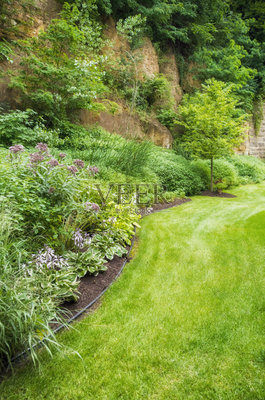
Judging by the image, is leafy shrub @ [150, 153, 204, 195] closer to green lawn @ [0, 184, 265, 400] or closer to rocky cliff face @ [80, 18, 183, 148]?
rocky cliff face @ [80, 18, 183, 148]

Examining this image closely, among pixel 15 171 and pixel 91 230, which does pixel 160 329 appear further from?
pixel 15 171

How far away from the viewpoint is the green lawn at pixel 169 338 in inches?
47.2

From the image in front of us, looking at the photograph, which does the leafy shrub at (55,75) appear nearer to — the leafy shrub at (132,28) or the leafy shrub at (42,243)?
the leafy shrub at (132,28)

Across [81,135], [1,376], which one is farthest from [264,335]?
[81,135]

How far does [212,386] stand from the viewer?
1.21 m

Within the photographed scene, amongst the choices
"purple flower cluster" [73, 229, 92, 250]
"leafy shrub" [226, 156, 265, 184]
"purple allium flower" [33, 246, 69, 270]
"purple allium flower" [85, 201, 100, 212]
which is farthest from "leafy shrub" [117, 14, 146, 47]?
"purple allium flower" [33, 246, 69, 270]

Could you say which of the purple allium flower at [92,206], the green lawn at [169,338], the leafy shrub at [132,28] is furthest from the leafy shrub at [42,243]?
the leafy shrub at [132,28]

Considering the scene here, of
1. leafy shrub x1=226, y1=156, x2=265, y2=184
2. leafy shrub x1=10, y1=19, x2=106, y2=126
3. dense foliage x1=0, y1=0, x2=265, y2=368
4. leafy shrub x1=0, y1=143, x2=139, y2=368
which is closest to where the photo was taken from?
leafy shrub x1=0, y1=143, x2=139, y2=368

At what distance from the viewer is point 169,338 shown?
1.54 m

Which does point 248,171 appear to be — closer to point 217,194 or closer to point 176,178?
point 217,194

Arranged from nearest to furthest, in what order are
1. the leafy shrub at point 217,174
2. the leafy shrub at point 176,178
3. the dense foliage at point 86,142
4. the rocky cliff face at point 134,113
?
the dense foliage at point 86,142 → the leafy shrub at point 176,178 → the leafy shrub at point 217,174 → the rocky cliff face at point 134,113

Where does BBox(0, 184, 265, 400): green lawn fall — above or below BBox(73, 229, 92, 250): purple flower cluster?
below

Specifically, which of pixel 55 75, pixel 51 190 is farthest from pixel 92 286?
pixel 55 75

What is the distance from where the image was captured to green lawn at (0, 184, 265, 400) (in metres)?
1.20
